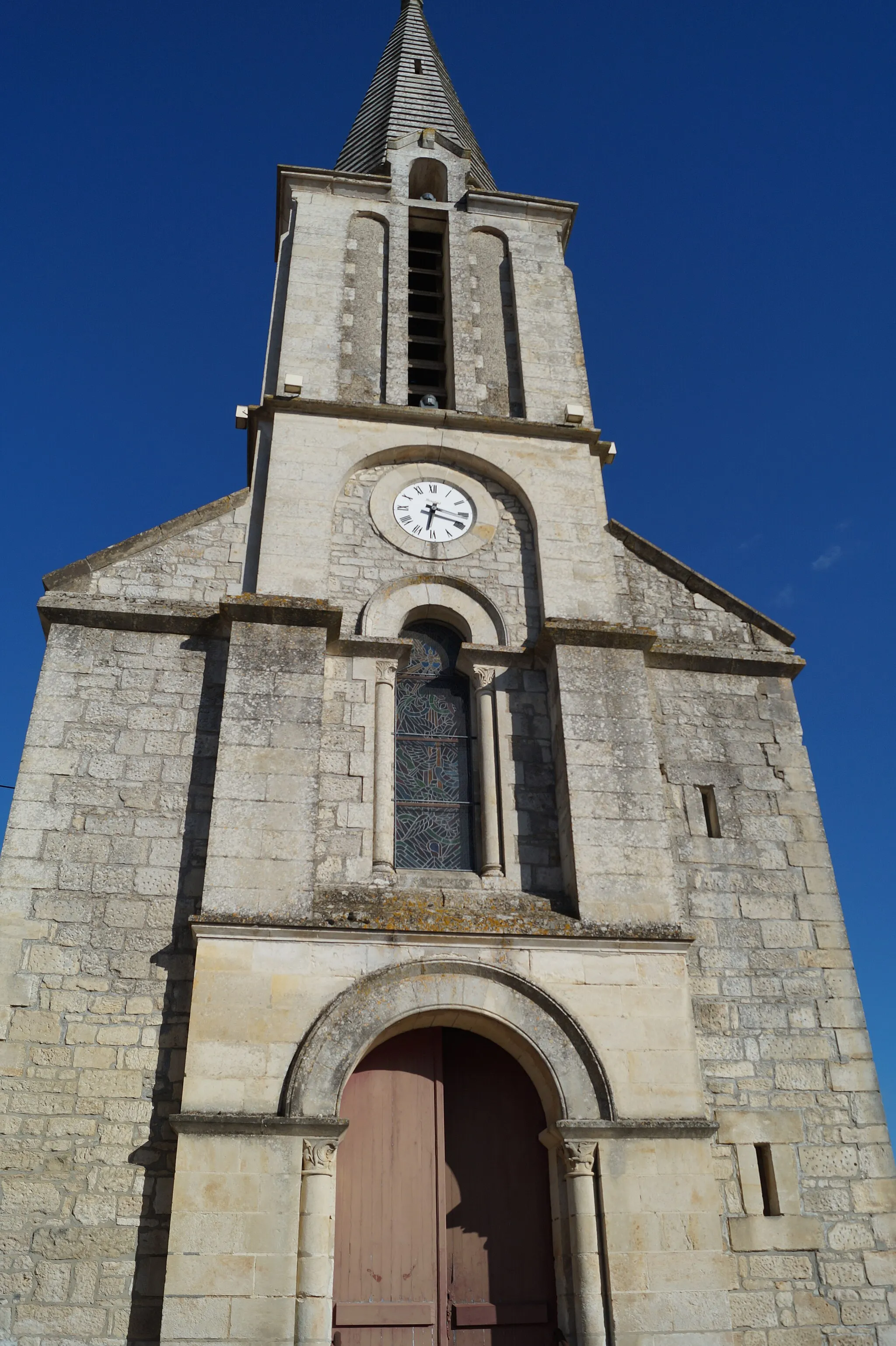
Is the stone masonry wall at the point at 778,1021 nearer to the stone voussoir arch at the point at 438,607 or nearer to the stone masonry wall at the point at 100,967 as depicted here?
the stone voussoir arch at the point at 438,607

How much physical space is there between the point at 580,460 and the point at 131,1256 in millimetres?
7365

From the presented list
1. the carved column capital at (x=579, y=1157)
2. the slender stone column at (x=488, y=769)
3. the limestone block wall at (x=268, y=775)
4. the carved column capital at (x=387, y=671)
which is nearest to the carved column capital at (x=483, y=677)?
the slender stone column at (x=488, y=769)

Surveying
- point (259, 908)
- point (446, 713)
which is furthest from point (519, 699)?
point (259, 908)

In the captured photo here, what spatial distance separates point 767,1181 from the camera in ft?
22.5

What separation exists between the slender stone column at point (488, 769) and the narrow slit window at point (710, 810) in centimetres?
164

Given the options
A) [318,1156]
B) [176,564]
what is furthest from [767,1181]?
[176,564]

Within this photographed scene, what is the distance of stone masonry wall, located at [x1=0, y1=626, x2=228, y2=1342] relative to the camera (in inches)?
238

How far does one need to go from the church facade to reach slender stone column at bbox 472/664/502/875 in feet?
0.11

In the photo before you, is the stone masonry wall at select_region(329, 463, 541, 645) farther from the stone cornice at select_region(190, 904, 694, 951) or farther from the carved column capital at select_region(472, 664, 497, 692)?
the stone cornice at select_region(190, 904, 694, 951)

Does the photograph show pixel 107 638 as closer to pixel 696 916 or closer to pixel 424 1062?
pixel 424 1062

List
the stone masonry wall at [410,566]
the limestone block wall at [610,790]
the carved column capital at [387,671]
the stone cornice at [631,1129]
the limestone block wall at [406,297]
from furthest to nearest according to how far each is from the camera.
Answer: the limestone block wall at [406,297] < the stone masonry wall at [410,566] < the carved column capital at [387,671] < the limestone block wall at [610,790] < the stone cornice at [631,1129]

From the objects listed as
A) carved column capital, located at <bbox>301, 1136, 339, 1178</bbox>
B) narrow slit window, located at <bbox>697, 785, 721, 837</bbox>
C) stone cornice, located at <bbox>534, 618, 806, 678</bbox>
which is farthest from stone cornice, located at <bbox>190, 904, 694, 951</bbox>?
stone cornice, located at <bbox>534, 618, 806, 678</bbox>

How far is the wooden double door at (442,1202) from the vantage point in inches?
257

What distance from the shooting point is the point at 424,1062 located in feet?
23.6
